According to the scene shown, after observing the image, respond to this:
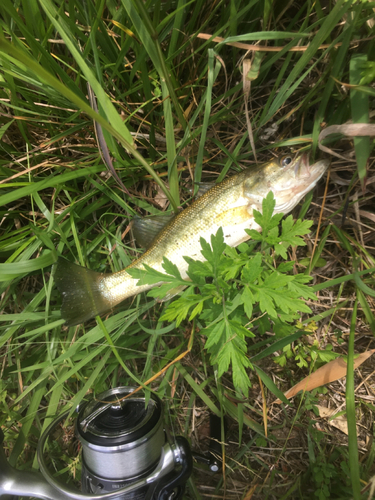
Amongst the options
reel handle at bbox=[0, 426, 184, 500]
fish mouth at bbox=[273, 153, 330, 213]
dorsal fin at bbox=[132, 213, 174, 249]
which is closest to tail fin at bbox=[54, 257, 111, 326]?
dorsal fin at bbox=[132, 213, 174, 249]

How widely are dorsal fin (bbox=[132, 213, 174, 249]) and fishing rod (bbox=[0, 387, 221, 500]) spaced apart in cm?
85

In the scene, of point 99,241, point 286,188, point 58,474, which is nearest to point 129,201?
point 99,241

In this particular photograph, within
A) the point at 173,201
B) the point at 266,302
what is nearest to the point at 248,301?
the point at 266,302

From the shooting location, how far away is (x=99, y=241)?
1.77 meters

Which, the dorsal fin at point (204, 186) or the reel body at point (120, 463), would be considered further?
the dorsal fin at point (204, 186)

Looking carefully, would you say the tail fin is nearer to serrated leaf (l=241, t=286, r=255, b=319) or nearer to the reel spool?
the reel spool

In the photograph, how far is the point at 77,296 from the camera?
5.11 feet

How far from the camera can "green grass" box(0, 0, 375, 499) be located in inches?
55.7

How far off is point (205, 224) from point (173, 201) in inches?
7.9

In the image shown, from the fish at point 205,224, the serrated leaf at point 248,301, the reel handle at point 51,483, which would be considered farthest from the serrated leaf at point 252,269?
the reel handle at point 51,483

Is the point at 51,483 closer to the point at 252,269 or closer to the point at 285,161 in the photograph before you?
the point at 252,269

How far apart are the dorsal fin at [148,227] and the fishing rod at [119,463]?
845 mm

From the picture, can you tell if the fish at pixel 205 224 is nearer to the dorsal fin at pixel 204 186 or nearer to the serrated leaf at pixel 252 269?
the dorsal fin at pixel 204 186

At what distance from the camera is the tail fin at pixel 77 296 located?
1553mm
